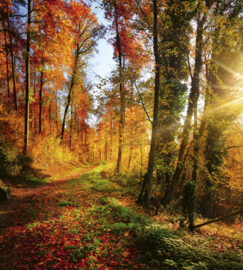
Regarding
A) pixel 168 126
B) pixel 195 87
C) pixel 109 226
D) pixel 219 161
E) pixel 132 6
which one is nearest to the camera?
pixel 109 226

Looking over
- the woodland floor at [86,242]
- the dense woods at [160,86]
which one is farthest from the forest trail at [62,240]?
the dense woods at [160,86]

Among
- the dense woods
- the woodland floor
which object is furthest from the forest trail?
the dense woods

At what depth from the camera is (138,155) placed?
1436 cm

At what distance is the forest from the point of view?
12.8 ft

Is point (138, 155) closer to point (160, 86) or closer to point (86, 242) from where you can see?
point (160, 86)

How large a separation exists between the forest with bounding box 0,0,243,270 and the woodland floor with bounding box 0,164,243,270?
30mm

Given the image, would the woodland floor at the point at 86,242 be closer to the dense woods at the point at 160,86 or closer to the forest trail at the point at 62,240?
the forest trail at the point at 62,240

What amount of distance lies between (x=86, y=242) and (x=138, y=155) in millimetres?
10554

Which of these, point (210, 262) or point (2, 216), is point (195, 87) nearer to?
point (210, 262)

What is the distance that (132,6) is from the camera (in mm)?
7406

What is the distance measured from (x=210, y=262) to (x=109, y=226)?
3046 mm

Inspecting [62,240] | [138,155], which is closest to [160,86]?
[138,155]

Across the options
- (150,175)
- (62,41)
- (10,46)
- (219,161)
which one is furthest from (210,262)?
(10,46)

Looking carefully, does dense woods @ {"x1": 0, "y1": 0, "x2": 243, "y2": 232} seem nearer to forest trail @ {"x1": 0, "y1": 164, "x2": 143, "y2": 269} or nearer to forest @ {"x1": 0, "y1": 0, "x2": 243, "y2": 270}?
forest @ {"x1": 0, "y1": 0, "x2": 243, "y2": 270}
